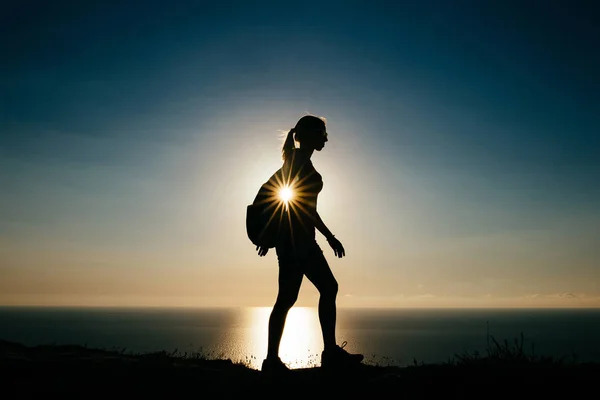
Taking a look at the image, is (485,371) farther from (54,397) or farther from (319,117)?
(54,397)

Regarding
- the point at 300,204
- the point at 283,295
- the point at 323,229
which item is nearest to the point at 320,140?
the point at 300,204

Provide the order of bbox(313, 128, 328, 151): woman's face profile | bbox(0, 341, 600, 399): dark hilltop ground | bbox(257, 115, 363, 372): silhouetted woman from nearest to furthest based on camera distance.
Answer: bbox(0, 341, 600, 399): dark hilltop ground → bbox(257, 115, 363, 372): silhouetted woman → bbox(313, 128, 328, 151): woman's face profile

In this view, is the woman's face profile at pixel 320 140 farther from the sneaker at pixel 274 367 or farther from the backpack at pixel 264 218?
the sneaker at pixel 274 367

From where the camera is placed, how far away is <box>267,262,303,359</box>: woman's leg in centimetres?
533

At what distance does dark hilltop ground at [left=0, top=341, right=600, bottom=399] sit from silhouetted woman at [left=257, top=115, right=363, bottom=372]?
0.90 feet

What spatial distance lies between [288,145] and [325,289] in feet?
6.55

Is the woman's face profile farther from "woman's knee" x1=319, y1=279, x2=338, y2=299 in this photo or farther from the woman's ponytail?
"woman's knee" x1=319, y1=279, x2=338, y2=299

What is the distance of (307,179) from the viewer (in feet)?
18.2

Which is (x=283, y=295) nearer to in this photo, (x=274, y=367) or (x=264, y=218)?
(x=274, y=367)

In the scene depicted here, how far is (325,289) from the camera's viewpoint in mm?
5355

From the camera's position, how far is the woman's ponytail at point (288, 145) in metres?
5.79

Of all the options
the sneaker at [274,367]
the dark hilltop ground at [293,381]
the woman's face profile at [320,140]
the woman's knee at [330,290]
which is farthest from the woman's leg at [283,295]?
the woman's face profile at [320,140]

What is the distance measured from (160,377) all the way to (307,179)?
9.76 ft

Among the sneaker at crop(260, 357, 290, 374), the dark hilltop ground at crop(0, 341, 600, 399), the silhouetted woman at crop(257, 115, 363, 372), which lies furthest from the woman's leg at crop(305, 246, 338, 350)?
the sneaker at crop(260, 357, 290, 374)
